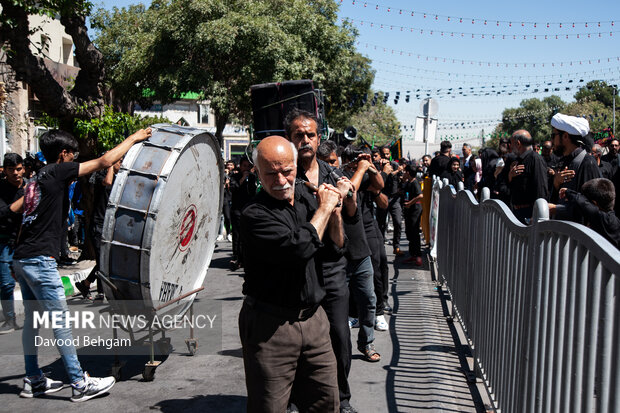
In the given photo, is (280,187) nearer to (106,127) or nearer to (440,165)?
(106,127)

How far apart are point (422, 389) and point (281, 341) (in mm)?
2354

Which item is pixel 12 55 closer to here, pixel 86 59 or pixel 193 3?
pixel 86 59

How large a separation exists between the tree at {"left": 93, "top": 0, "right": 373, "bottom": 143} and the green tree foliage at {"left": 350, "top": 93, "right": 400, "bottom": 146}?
3067 centimetres

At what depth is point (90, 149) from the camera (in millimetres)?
11297

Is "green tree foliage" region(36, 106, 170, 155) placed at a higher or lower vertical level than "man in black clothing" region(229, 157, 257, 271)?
higher

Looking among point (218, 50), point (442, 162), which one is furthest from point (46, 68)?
point (218, 50)

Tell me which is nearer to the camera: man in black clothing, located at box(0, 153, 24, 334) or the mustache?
the mustache

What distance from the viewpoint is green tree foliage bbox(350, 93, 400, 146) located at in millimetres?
60031

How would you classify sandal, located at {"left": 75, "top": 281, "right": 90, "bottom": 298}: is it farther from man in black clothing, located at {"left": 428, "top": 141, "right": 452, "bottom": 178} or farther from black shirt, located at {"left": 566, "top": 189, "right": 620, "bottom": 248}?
man in black clothing, located at {"left": 428, "top": 141, "right": 452, "bottom": 178}

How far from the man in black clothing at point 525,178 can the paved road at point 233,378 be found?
1624mm

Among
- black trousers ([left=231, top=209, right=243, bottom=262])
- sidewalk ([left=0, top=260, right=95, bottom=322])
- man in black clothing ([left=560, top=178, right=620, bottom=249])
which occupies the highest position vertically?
man in black clothing ([left=560, top=178, right=620, bottom=249])

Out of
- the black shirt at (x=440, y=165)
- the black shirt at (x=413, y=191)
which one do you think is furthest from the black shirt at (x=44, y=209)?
the black shirt at (x=440, y=165)

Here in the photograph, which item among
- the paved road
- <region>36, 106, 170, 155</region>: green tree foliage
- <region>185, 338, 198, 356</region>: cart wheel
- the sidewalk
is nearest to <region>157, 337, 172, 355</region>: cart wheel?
the paved road

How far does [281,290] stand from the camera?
3043 millimetres
